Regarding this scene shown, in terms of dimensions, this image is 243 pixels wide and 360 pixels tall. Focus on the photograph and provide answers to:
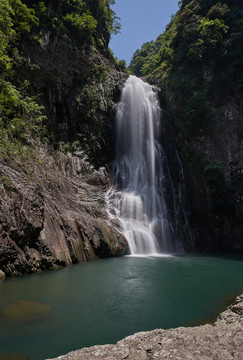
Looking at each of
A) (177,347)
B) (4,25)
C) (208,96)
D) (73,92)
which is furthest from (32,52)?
(177,347)

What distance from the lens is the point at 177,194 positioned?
787 inches

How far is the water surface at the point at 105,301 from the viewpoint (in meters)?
4.09

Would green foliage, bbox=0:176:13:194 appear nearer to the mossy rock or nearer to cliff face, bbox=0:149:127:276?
cliff face, bbox=0:149:127:276

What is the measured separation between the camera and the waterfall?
1631 centimetres

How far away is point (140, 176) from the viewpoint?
20.4m

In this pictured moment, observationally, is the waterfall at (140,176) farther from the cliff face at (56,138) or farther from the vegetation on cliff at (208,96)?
the vegetation on cliff at (208,96)

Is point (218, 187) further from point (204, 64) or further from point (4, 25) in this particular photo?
point (4, 25)

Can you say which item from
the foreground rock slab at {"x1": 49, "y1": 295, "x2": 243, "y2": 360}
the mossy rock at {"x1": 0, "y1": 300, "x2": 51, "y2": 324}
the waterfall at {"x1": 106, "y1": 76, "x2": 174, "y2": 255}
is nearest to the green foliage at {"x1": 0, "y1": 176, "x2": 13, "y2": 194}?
the mossy rock at {"x1": 0, "y1": 300, "x2": 51, "y2": 324}

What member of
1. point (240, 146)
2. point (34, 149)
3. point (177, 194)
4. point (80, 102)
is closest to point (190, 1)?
point (240, 146)

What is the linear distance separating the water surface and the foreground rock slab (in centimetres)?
135

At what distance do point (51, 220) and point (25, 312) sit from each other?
220 inches

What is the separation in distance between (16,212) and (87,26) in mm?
19343

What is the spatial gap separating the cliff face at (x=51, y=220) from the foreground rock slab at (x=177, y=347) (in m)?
5.99

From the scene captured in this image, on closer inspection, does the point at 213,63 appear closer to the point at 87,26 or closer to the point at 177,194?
the point at 87,26
